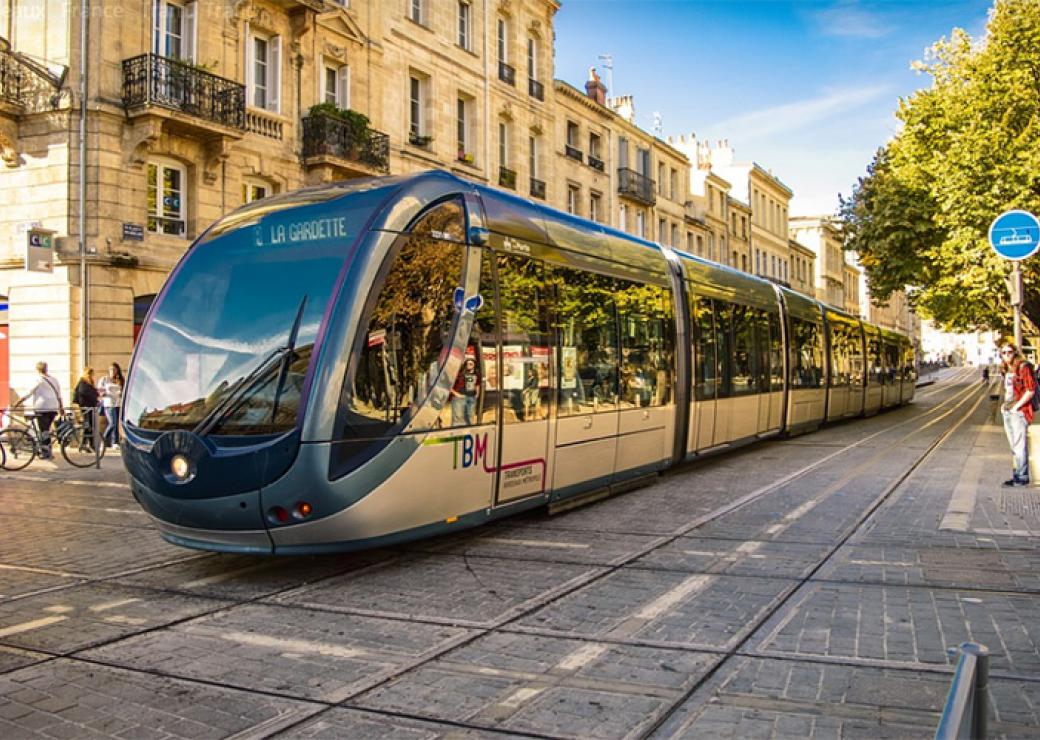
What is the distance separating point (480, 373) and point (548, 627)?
2.60 metres

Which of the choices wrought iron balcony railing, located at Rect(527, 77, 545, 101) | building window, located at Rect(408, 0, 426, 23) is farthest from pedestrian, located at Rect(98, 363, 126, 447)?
wrought iron balcony railing, located at Rect(527, 77, 545, 101)

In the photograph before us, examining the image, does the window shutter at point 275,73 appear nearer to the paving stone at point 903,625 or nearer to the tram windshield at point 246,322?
the tram windshield at point 246,322

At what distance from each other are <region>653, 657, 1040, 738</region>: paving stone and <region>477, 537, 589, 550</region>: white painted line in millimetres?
3141

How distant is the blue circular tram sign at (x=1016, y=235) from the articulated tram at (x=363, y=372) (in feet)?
18.5

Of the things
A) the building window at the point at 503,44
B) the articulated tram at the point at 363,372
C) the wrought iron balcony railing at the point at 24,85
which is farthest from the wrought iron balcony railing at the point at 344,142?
the articulated tram at the point at 363,372

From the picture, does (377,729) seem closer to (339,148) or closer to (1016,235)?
(1016,235)

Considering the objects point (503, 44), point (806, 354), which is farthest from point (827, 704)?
point (503, 44)

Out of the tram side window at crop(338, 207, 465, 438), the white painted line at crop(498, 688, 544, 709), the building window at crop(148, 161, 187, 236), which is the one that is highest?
the building window at crop(148, 161, 187, 236)

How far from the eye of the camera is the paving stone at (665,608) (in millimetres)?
5184

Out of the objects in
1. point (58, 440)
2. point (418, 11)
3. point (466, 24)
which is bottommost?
point (58, 440)

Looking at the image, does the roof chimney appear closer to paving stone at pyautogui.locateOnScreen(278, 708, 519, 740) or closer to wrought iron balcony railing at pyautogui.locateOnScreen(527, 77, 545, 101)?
wrought iron balcony railing at pyautogui.locateOnScreen(527, 77, 545, 101)

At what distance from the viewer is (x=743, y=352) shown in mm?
14609

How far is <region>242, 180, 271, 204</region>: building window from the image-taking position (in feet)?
67.5

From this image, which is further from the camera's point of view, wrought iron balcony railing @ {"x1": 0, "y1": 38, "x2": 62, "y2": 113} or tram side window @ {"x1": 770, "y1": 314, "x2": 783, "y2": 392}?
wrought iron balcony railing @ {"x1": 0, "y1": 38, "x2": 62, "y2": 113}
